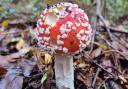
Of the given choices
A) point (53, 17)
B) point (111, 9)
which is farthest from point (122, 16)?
point (53, 17)

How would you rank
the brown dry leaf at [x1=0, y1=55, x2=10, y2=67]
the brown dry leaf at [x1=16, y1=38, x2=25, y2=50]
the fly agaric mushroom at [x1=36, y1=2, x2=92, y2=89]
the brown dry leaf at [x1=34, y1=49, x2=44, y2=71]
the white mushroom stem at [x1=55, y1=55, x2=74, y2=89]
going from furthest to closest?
the brown dry leaf at [x1=16, y1=38, x2=25, y2=50]
the brown dry leaf at [x1=0, y1=55, x2=10, y2=67]
the brown dry leaf at [x1=34, y1=49, x2=44, y2=71]
the white mushroom stem at [x1=55, y1=55, x2=74, y2=89]
the fly agaric mushroom at [x1=36, y1=2, x2=92, y2=89]

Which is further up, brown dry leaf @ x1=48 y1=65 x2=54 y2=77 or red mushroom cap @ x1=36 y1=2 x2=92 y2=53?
red mushroom cap @ x1=36 y1=2 x2=92 y2=53

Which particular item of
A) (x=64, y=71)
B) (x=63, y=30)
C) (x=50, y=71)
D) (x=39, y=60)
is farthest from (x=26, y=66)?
(x=63, y=30)

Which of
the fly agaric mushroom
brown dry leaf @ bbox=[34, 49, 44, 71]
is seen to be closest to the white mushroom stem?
the fly agaric mushroom

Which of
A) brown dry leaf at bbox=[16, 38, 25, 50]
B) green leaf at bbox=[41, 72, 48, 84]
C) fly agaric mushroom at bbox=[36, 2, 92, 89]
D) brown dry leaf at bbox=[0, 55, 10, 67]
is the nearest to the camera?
fly agaric mushroom at bbox=[36, 2, 92, 89]

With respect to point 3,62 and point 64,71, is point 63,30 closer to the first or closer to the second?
point 64,71

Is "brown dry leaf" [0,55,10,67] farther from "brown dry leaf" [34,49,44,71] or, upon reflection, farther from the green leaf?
the green leaf
